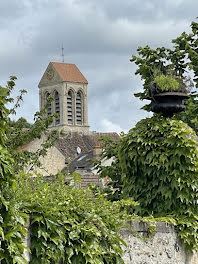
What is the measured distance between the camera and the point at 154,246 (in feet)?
29.1

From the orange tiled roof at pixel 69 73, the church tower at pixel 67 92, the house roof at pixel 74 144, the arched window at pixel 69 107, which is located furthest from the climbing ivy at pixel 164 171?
the arched window at pixel 69 107

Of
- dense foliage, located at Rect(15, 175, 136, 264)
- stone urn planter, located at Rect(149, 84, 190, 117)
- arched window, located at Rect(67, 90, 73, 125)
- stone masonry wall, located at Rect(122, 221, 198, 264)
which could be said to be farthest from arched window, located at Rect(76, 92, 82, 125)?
dense foliage, located at Rect(15, 175, 136, 264)

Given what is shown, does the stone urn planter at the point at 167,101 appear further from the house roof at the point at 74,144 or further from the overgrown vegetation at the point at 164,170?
the house roof at the point at 74,144

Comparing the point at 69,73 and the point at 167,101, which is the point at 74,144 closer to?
the point at 69,73

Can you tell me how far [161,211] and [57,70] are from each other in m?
109

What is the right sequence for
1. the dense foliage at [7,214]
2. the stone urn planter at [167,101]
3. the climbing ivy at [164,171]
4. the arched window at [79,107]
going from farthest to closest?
the arched window at [79,107] < the stone urn planter at [167,101] < the climbing ivy at [164,171] < the dense foliage at [7,214]

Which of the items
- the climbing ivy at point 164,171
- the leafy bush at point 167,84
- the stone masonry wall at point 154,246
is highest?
the leafy bush at point 167,84

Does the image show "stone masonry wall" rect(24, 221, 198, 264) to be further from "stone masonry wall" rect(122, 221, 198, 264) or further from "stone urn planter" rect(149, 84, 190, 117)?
"stone urn planter" rect(149, 84, 190, 117)

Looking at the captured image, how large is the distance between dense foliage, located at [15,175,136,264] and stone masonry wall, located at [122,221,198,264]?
0.27 meters

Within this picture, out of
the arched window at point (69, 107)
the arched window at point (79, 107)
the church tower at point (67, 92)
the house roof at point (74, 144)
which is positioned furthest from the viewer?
the arched window at point (79, 107)

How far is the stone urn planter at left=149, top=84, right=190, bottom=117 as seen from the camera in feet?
34.1

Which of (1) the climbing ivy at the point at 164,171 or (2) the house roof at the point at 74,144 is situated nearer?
(1) the climbing ivy at the point at 164,171

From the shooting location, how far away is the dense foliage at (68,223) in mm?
6910

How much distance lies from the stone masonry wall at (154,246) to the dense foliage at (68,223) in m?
0.27
